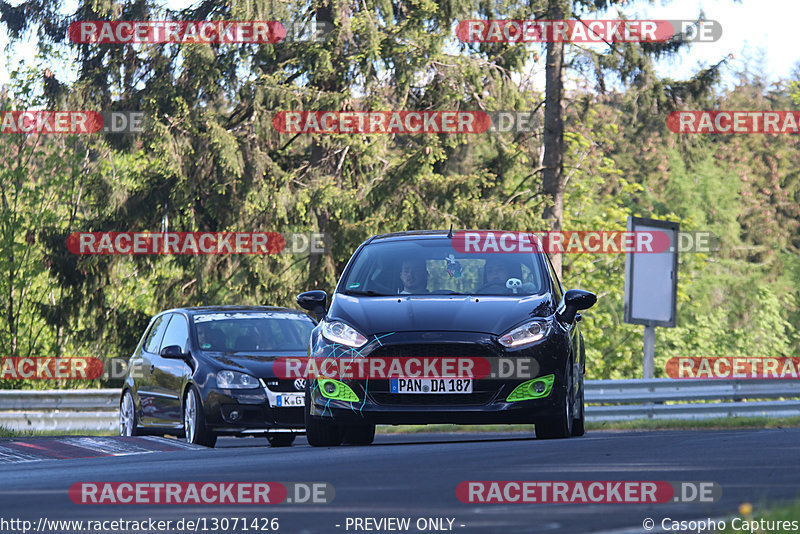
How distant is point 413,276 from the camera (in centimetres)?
1173

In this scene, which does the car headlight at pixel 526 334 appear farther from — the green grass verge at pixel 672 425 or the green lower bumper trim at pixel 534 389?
the green grass verge at pixel 672 425

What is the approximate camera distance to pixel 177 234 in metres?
32.9

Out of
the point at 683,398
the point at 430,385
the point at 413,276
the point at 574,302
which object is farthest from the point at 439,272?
the point at 683,398

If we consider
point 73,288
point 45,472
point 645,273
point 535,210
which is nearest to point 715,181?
point 535,210

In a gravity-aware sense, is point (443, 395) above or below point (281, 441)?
above

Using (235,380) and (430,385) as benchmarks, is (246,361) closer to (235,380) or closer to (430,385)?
(235,380)

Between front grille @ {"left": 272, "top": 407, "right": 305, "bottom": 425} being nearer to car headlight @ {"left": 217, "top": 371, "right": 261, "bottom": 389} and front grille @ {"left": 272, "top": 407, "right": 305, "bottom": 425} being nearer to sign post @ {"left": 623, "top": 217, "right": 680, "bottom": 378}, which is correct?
car headlight @ {"left": 217, "top": 371, "right": 261, "bottom": 389}

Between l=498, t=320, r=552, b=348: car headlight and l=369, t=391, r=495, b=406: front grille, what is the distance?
17.5 inches

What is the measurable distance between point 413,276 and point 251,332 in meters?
4.37

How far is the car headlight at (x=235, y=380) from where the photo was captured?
14.1m

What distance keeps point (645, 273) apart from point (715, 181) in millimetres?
38635

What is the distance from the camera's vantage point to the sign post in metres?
21.5

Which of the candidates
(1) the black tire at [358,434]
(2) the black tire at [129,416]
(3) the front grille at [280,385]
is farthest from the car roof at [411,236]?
(2) the black tire at [129,416]

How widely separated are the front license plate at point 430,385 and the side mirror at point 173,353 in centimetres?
490
